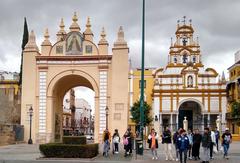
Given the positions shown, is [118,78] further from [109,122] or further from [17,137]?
[17,137]

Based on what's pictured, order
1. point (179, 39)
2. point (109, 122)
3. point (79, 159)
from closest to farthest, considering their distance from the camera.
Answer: point (79, 159)
point (109, 122)
point (179, 39)

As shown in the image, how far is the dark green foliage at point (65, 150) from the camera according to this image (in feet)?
71.9

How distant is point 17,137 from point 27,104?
333 cm

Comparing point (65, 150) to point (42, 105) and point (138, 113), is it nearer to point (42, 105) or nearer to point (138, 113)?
point (42, 105)

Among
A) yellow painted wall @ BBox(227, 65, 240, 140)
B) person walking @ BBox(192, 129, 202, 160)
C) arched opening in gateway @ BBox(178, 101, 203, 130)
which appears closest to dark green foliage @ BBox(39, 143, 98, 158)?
person walking @ BBox(192, 129, 202, 160)

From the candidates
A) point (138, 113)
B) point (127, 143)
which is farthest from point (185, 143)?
point (138, 113)

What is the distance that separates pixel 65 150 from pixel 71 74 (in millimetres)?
19430

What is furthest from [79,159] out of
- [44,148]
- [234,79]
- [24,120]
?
[234,79]

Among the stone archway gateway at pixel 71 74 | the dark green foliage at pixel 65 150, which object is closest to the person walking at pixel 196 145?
the dark green foliage at pixel 65 150

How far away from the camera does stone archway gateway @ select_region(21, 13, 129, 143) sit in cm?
3978

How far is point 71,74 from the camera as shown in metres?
40.9

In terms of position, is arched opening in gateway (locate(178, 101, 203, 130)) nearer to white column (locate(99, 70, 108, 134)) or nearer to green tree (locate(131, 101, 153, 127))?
green tree (locate(131, 101, 153, 127))

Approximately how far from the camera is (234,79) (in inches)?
2552

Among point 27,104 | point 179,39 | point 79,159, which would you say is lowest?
point 79,159
